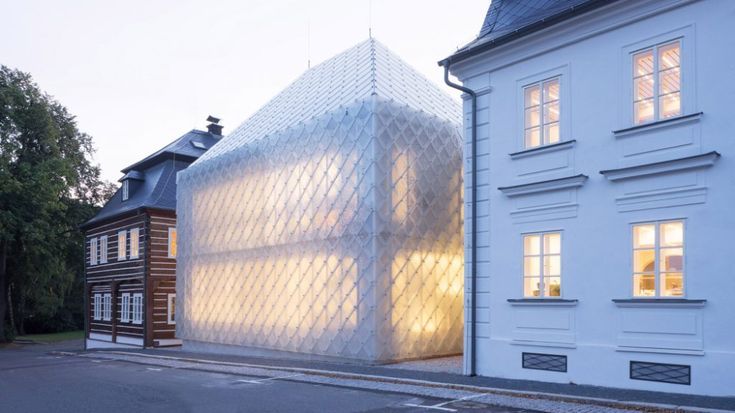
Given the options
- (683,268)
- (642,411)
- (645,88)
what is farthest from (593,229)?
(642,411)

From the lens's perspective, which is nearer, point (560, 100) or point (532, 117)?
point (560, 100)

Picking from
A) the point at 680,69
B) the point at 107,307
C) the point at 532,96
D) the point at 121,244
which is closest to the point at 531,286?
the point at 532,96

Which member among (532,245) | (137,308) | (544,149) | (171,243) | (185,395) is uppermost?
(544,149)

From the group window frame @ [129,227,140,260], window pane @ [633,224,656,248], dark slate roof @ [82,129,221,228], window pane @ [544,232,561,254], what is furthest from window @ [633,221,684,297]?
window frame @ [129,227,140,260]

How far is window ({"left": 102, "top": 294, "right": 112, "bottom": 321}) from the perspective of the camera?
34.8 meters

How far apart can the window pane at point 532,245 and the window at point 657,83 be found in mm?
2791

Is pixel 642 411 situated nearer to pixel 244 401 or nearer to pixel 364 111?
pixel 244 401

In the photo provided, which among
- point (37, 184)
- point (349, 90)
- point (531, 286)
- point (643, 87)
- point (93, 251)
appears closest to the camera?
point (643, 87)

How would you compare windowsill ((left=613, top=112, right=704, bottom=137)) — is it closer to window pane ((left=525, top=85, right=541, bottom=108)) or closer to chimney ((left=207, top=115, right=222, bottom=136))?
window pane ((left=525, top=85, right=541, bottom=108))

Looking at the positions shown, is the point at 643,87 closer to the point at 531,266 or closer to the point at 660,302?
the point at 660,302

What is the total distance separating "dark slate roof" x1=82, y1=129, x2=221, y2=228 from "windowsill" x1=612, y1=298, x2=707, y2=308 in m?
23.6

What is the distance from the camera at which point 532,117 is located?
13422 mm

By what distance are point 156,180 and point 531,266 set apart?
952 inches

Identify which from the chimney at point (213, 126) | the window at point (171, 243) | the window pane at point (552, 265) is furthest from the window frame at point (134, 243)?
the window pane at point (552, 265)
